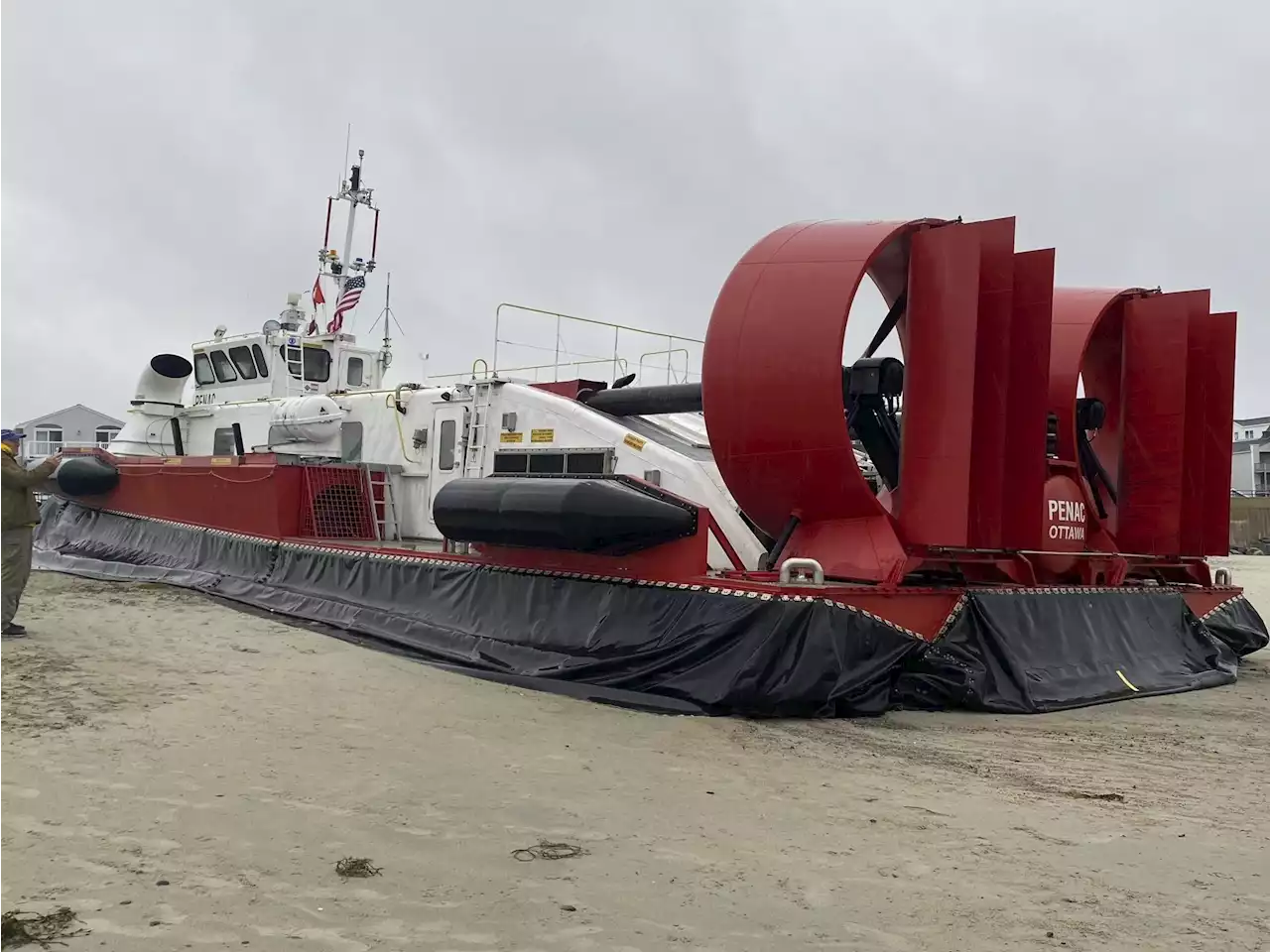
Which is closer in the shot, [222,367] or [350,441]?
[350,441]

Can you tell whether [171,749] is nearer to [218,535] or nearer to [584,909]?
[584,909]

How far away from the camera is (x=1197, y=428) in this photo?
7395 millimetres

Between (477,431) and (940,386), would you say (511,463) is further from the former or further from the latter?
(940,386)

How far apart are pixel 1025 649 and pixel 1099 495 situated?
2661 mm

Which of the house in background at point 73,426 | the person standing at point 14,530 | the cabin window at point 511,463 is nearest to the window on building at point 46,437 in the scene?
the house in background at point 73,426

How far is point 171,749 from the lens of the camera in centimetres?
372

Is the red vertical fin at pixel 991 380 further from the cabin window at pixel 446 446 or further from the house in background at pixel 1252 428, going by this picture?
the house in background at pixel 1252 428

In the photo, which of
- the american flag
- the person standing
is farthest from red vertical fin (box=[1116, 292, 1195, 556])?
the american flag

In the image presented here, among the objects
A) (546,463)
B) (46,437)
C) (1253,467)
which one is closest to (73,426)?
(46,437)

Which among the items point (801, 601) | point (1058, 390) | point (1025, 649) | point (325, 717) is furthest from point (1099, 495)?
point (325, 717)

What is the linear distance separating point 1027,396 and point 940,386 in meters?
0.53

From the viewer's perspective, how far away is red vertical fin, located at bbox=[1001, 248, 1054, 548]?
5391mm

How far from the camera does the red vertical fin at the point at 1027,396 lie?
539cm

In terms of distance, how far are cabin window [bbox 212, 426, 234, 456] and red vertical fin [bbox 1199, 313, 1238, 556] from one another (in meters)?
9.02
